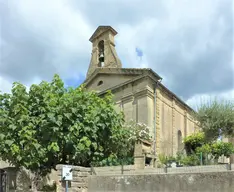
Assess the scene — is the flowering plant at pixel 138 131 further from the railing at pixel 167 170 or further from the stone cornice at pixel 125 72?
the railing at pixel 167 170

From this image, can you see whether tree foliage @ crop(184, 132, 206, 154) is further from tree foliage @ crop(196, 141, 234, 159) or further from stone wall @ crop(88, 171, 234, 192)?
stone wall @ crop(88, 171, 234, 192)

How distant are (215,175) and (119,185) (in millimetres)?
3514

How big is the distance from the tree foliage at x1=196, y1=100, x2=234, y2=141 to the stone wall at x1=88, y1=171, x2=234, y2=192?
7.67 meters

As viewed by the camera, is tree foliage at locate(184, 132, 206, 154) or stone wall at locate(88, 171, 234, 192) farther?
tree foliage at locate(184, 132, 206, 154)

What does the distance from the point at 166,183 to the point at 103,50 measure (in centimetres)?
1618

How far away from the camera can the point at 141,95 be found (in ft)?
70.8

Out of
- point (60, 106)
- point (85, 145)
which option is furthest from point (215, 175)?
point (60, 106)

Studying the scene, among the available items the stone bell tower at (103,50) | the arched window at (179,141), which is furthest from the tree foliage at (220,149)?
the stone bell tower at (103,50)

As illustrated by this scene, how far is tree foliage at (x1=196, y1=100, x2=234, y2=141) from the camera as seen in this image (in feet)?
57.6

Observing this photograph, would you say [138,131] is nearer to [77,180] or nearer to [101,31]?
[77,180]

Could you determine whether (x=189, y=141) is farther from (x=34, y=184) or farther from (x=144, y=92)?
(x=34, y=184)

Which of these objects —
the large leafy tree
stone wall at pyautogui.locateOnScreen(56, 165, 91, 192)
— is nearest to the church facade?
the large leafy tree

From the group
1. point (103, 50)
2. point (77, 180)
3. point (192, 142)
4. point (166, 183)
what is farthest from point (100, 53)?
point (166, 183)

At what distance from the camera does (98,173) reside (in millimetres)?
12859
